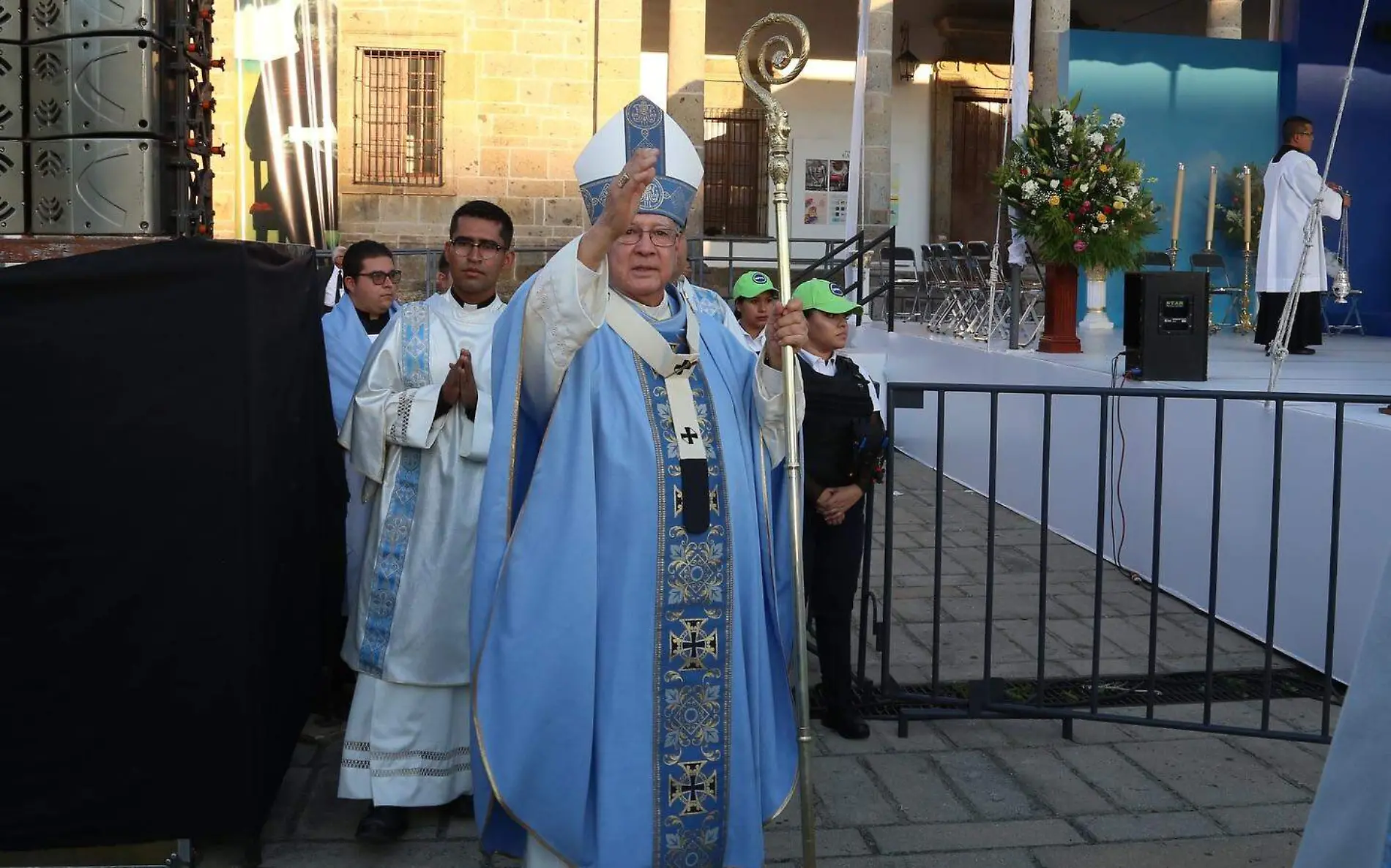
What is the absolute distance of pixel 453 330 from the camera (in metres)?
4.00

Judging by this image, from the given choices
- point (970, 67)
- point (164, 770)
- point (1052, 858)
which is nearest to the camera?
point (164, 770)

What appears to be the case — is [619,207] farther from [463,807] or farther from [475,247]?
[463,807]

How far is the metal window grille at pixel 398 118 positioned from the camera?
660 inches

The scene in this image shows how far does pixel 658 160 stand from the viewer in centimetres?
299

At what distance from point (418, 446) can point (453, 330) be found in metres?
0.41

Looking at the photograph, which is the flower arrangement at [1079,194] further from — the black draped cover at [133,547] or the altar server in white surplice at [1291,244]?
the black draped cover at [133,547]

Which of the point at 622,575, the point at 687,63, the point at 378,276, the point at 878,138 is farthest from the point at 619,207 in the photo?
the point at 687,63

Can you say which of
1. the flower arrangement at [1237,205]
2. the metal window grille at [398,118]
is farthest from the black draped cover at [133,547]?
the flower arrangement at [1237,205]

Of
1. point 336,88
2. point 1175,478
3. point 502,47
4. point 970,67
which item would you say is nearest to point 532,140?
point 502,47

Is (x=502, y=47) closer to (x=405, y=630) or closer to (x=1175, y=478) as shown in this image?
(x=1175, y=478)

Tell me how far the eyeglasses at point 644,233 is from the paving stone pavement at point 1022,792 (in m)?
1.71

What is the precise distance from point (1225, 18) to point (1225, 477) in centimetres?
1351

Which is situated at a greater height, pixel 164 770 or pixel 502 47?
pixel 502 47

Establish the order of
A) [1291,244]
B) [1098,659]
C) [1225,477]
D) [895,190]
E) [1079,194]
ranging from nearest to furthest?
[1098,659]
[1225,477]
[1079,194]
[1291,244]
[895,190]
